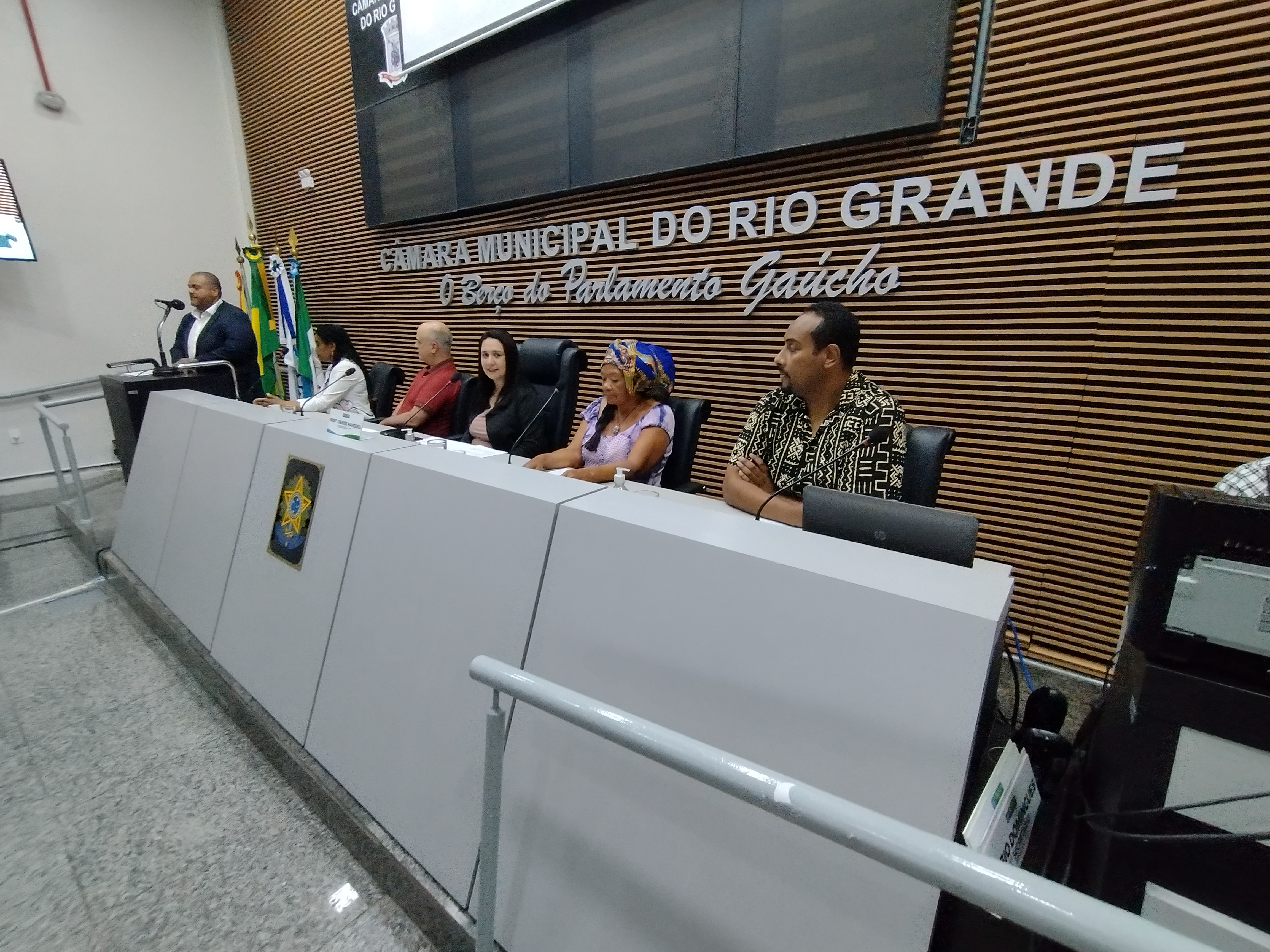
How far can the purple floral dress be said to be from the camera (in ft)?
7.43

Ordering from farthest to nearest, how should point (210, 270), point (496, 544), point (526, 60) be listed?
point (210, 270) → point (526, 60) → point (496, 544)

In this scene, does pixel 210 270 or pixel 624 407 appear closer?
pixel 624 407

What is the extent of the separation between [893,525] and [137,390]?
13.6ft

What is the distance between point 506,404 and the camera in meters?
2.92

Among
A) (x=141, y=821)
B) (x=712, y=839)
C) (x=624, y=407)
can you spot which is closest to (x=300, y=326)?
(x=624, y=407)

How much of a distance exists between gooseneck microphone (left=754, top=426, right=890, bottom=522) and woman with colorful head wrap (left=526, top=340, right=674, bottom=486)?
666 millimetres

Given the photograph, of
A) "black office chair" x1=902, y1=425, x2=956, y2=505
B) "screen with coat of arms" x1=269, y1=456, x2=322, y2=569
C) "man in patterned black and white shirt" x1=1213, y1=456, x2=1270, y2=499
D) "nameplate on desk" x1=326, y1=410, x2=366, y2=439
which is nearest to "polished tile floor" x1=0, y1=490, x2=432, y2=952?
"screen with coat of arms" x1=269, y1=456, x2=322, y2=569

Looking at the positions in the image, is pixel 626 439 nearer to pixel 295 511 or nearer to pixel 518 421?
pixel 518 421

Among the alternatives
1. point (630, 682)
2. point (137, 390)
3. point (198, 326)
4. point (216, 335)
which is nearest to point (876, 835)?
point (630, 682)

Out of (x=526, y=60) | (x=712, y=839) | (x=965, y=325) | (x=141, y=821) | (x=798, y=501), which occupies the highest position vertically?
(x=526, y=60)

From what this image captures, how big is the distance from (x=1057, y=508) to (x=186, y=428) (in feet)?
12.0

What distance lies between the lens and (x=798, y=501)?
169 cm

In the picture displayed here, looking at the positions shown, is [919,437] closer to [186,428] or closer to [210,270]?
[186,428]

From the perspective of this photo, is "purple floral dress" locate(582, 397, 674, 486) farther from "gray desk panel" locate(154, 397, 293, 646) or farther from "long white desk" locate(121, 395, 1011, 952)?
"gray desk panel" locate(154, 397, 293, 646)
